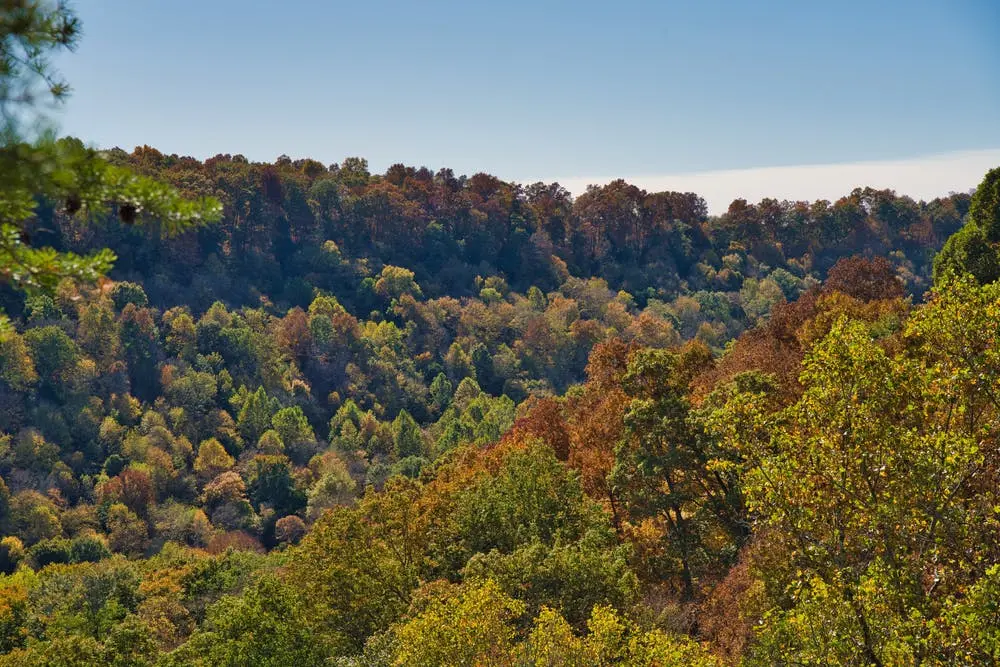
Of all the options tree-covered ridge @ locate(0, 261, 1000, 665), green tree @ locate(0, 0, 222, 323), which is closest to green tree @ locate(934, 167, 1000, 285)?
tree-covered ridge @ locate(0, 261, 1000, 665)

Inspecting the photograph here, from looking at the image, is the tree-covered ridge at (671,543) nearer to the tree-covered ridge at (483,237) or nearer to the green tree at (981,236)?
the green tree at (981,236)

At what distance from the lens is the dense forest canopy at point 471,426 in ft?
33.2

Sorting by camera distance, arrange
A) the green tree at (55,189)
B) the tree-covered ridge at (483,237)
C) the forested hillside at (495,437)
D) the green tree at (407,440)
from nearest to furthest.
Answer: the green tree at (55,189), the forested hillside at (495,437), the green tree at (407,440), the tree-covered ridge at (483,237)

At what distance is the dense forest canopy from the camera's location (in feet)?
33.2

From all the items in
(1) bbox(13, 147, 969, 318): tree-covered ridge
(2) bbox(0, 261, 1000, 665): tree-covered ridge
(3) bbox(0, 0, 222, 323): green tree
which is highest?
(1) bbox(13, 147, 969, 318): tree-covered ridge

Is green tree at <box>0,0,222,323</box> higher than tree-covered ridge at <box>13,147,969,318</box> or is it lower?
lower

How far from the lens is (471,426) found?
8119cm

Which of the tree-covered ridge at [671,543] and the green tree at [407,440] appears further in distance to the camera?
the green tree at [407,440]

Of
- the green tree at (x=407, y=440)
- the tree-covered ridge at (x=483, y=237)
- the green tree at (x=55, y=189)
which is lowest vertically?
the green tree at (x=407, y=440)

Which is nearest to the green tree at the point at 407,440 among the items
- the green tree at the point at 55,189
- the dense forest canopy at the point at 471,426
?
the dense forest canopy at the point at 471,426

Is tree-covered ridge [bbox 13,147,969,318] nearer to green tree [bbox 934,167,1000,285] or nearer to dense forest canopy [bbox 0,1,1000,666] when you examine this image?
dense forest canopy [bbox 0,1,1000,666]

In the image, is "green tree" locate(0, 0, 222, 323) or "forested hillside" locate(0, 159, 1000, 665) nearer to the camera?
"green tree" locate(0, 0, 222, 323)

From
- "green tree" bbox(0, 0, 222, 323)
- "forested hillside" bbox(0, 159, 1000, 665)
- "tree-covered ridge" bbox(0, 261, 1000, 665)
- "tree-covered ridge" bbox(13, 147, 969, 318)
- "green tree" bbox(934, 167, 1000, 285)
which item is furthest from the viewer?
"tree-covered ridge" bbox(13, 147, 969, 318)

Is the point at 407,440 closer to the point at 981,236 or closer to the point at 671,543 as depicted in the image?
the point at 671,543
